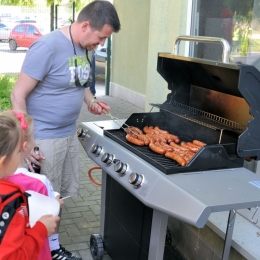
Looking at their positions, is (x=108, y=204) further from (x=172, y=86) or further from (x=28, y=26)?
(x=28, y=26)

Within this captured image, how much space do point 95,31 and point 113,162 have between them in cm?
85

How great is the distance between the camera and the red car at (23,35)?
559 inches

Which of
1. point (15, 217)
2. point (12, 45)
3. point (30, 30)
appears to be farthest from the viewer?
point (12, 45)

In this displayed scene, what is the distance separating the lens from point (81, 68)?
2631mm

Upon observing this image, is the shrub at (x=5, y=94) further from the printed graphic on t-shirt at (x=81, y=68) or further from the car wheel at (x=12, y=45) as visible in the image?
the car wheel at (x=12, y=45)

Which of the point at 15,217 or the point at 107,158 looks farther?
the point at 107,158

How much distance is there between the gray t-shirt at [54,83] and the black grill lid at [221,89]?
59 centimetres

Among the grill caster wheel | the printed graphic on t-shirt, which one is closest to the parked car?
the printed graphic on t-shirt

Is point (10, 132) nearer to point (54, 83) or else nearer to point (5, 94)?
point (54, 83)

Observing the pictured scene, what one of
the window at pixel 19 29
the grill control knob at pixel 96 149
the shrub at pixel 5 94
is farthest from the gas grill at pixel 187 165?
the window at pixel 19 29

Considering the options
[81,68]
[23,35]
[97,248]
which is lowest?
[97,248]

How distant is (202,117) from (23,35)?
1357 cm

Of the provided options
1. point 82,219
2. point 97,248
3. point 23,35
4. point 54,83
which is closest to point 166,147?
point 54,83

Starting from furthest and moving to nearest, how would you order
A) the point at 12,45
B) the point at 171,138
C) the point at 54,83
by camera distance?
1. the point at 12,45
2. the point at 54,83
3. the point at 171,138
